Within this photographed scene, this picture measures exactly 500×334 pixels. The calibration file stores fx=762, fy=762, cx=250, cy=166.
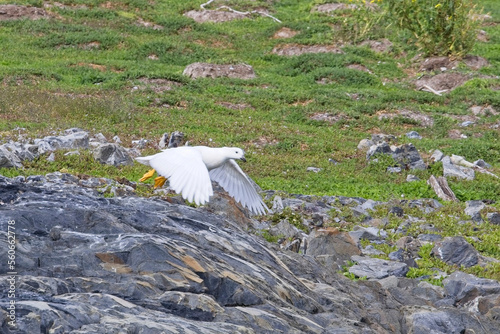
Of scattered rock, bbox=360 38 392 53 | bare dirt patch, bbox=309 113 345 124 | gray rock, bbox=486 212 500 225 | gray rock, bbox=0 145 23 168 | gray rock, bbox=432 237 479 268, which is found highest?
gray rock, bbox=0 145 23 168

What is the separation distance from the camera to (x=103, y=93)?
901 inches

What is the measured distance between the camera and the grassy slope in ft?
55.4

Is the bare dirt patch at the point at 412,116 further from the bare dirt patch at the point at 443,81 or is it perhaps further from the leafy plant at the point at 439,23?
the leafy plant at the point at 439,23

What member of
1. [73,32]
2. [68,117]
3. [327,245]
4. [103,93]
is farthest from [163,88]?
[327,245]

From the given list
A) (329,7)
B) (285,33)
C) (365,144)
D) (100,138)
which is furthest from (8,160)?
(329,7)

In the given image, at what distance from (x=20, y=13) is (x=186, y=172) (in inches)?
1072

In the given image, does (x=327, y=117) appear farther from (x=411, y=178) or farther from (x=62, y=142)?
(x=62, y=142)

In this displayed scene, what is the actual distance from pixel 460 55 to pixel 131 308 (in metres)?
25.2

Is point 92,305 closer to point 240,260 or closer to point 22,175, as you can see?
point 240,260

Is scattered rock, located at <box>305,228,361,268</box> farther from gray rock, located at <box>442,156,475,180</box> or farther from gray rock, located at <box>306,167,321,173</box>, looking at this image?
gray rock, located at <box>442,156,475,180</box>

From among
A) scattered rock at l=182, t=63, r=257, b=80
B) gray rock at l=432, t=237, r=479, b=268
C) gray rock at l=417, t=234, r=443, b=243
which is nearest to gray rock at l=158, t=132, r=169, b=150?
gray rock at l=417, t=234, r=443, b=243

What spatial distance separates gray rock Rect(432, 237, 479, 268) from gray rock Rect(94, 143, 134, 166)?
21.1 ft

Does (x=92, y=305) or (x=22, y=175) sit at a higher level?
(x=92, y=305)

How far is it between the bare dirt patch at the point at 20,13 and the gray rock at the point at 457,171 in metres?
21.7
